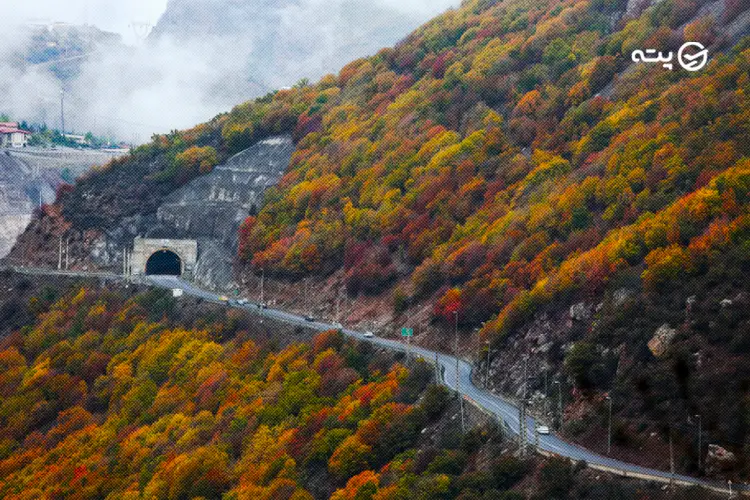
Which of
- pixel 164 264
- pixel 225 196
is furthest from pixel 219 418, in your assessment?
pixel 164 264

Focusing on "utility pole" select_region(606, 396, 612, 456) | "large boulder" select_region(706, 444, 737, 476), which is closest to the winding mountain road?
"utility pole" select_region(606, 396, 612, 456)

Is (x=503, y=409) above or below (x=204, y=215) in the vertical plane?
below

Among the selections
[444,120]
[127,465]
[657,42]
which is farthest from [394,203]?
[127,465]

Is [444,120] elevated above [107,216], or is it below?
above

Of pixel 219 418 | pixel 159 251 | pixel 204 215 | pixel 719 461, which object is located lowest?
pixel 219 418

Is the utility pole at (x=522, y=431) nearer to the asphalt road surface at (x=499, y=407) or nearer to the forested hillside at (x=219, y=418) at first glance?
the asphalt road surface at (x=499, y=407)

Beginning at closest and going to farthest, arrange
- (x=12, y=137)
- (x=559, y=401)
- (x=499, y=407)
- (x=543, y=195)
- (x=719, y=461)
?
1. (x=719, y=461)
2. (x=559, y=401)
3. (x=499, y=407)
4. (x=543, y=195)
5. (x=12, y=137)

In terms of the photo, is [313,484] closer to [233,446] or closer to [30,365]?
[233,446]

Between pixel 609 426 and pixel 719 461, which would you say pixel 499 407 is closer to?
pixel 609 426
